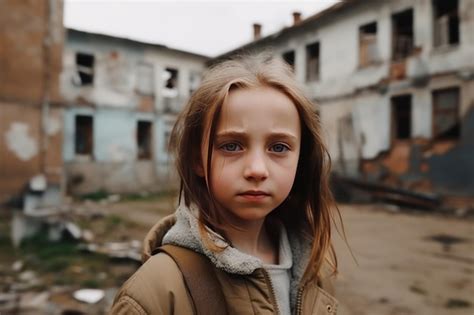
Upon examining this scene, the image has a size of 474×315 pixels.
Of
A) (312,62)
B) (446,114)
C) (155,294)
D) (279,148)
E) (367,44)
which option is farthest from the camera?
(312,62)

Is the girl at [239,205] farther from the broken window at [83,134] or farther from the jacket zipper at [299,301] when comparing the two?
the broken window at [83,134]

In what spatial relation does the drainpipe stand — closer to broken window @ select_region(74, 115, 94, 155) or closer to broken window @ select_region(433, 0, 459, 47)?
broken window @ select_region(74, 115, 94, 155)

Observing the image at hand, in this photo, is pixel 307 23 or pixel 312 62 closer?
pixel 307 23

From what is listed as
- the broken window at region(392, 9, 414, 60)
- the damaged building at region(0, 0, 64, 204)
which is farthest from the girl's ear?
the broken window at region(392, 9, 414, 60)

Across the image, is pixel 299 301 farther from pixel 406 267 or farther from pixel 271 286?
pixel 406 267

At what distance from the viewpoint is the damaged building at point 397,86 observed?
1023cm

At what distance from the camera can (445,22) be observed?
35.1 feet

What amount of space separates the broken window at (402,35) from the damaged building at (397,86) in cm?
3

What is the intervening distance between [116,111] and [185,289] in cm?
1678

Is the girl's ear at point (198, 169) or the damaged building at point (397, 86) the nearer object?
the girl's ear at point (198, 169)

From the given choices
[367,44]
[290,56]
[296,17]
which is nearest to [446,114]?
[367,44]

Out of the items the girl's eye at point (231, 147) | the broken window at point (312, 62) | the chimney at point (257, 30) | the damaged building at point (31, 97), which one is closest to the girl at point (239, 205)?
the girl's eye at point (231, 147)

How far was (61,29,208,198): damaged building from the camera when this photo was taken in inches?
606

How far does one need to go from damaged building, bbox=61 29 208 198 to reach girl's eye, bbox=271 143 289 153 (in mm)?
15499
